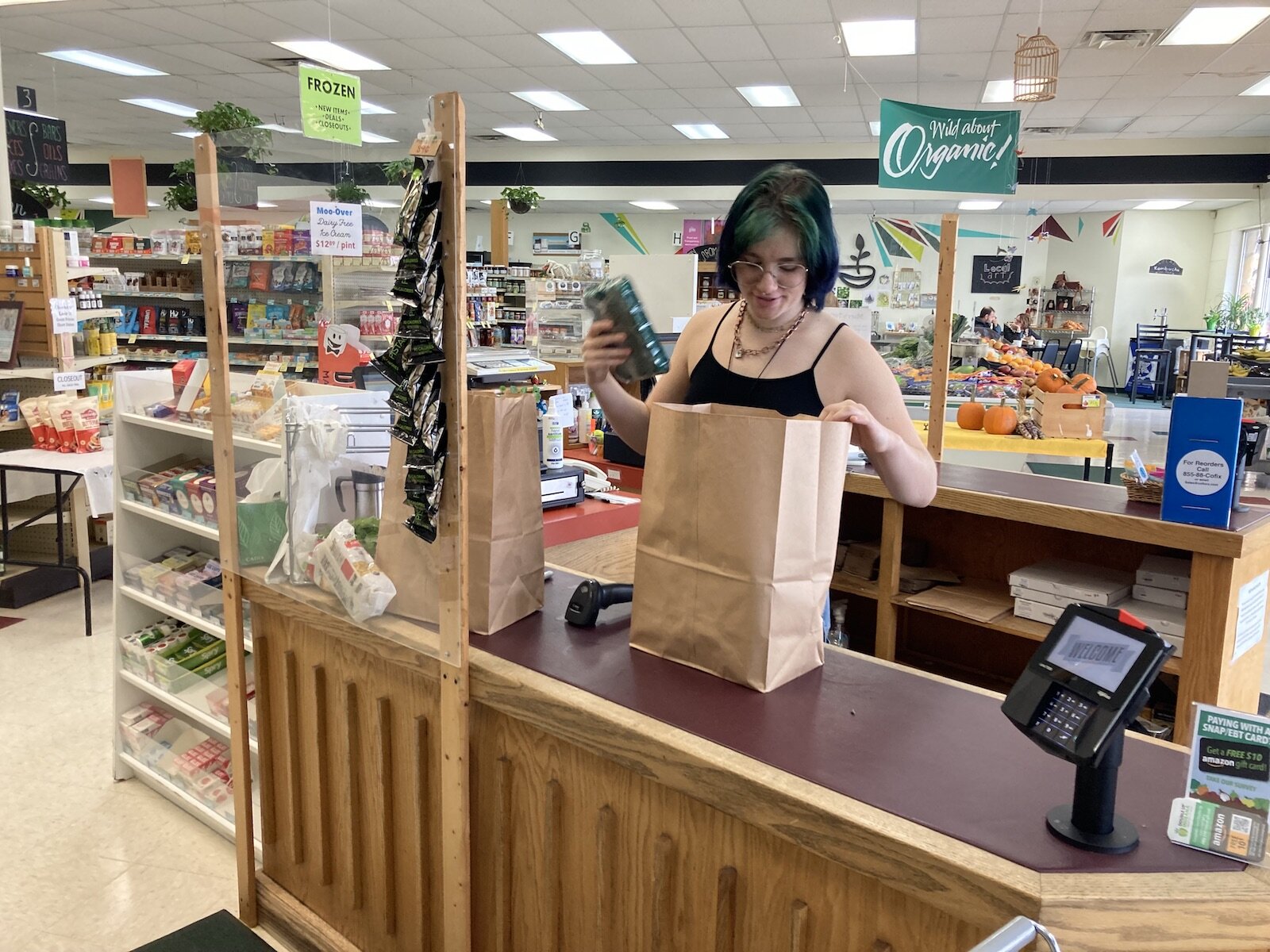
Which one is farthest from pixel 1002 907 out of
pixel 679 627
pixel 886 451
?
pixel 886 451

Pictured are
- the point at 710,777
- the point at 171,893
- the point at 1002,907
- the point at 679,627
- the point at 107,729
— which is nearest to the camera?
the point at 1002,907

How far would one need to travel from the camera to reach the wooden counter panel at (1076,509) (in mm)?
2258

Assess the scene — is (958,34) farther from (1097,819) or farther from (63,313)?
(1097,819)

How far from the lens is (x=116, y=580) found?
3.20 meters

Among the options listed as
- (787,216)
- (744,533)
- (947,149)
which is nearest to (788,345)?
(787,216)

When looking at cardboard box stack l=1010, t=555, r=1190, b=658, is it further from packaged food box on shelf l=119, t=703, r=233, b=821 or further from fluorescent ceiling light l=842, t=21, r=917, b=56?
fluorescent ceiling light l=842, t=21, r=917, b=56

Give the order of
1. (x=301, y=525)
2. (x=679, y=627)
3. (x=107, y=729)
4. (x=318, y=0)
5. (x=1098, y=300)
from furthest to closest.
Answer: (x=1098, y=300) < (x=318, y=0) < (x=107, y=729) < (x=301, y=525) < (x=679, y=627)

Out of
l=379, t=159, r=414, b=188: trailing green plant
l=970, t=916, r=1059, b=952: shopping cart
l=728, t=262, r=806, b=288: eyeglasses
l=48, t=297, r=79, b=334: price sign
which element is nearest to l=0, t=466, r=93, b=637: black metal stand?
l=48, t=297, r=79, b=334: price sign

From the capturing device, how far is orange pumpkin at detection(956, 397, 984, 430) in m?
4.70

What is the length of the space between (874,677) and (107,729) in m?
3.31

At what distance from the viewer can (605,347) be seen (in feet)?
5.61

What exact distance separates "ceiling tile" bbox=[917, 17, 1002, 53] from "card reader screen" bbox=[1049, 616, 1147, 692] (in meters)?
7.25

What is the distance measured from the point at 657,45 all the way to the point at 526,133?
523 centimetres

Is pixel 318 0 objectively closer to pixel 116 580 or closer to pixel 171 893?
pixel 116 580
